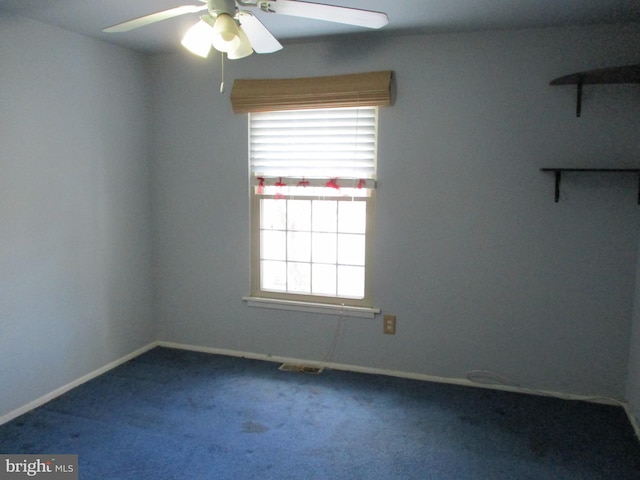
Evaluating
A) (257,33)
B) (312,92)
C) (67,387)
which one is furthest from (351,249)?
(67,387)

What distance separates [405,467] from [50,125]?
2.69 metres

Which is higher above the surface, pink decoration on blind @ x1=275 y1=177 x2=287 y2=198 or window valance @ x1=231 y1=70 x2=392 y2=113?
window valance @ x1=231 y1=70 x2=392 y2=113

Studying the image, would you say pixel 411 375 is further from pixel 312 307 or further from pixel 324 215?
A: pixel 324 215

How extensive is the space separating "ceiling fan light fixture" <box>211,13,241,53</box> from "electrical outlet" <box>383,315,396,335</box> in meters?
2.05

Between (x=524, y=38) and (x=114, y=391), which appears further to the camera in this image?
(x=114, y=391)

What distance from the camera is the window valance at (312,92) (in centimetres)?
304

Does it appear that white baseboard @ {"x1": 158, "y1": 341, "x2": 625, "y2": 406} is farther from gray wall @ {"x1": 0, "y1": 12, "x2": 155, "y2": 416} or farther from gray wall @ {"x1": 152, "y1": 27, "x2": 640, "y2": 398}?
gray wall @ {"x1": 0, "y1": 12, "x2": 155, "y2": 416}

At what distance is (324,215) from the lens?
336cm

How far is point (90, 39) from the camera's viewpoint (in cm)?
306

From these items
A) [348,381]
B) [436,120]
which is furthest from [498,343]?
[436,120]

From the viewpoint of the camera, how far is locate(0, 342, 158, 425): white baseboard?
105 inches

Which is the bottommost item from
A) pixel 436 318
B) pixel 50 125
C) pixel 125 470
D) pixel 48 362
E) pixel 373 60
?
pixel 125 470

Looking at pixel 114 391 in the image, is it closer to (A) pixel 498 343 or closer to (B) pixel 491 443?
(B) pixel 491 443

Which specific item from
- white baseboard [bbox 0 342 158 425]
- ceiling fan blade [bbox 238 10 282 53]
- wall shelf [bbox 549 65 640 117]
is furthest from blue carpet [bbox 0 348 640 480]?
ceiling fan blade [bbox 238 10 282 53]
